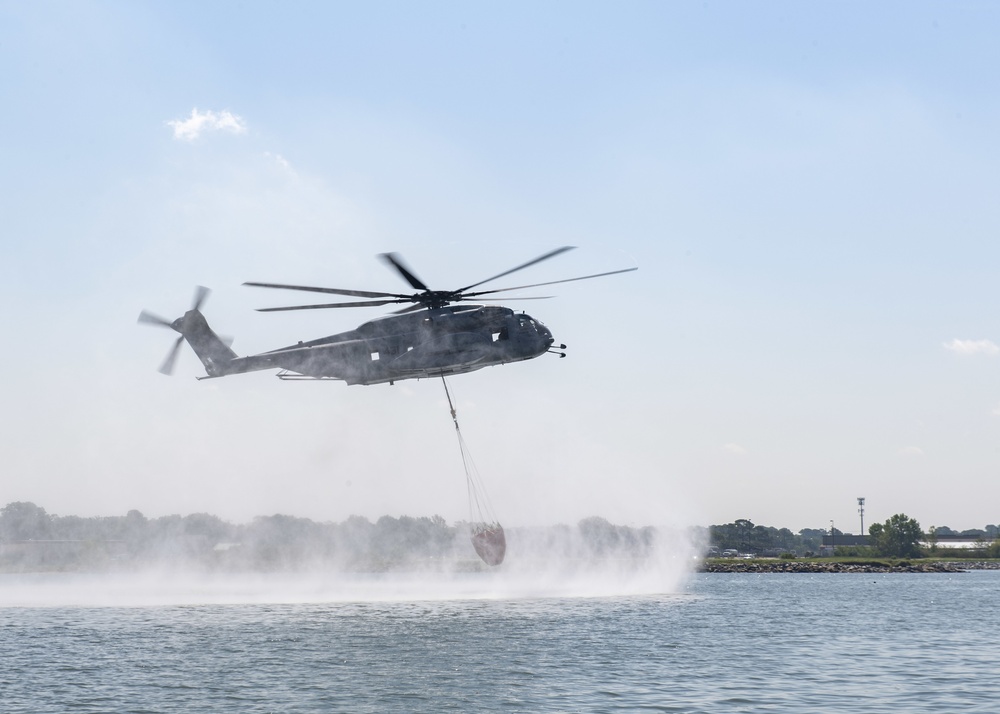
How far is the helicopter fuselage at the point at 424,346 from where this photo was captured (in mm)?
41000

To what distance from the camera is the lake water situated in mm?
29750

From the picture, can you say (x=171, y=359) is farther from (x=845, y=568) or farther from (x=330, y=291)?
(x=845, y=568)

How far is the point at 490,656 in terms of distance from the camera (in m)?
39.0

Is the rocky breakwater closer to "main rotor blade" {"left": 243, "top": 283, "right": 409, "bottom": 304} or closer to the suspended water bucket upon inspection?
the suspended water bucket

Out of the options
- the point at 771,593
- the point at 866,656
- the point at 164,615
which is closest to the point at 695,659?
the point at 866,656

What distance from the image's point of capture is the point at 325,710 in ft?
92.0

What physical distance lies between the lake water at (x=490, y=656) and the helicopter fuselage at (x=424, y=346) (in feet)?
40.5

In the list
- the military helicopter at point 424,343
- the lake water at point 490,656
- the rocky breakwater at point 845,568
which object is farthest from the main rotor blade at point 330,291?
the rocky breakwater at point 845,568

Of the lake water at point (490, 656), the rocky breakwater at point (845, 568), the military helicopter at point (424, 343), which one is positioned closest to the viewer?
the lake water at point (490, 656)

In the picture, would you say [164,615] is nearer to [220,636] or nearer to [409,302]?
[220,636]

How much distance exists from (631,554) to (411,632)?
5228 cm

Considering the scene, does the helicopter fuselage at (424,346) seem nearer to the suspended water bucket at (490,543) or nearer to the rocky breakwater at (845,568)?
the suspended water bucket at (490,543)

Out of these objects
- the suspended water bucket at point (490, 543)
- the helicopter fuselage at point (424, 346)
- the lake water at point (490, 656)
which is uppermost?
the helicopter fuselage at point (424, 346)

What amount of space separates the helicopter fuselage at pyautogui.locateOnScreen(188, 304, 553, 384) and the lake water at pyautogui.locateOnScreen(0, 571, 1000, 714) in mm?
12353
